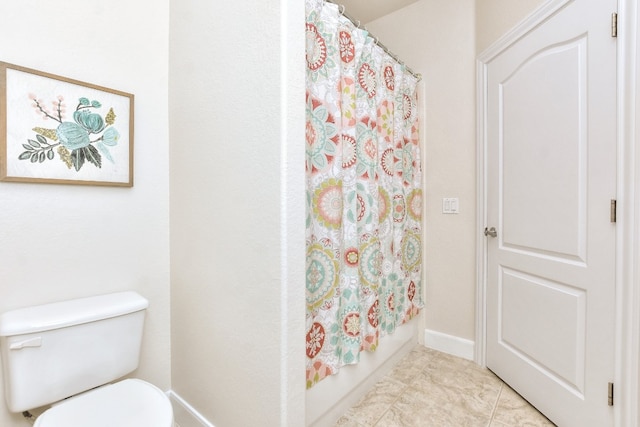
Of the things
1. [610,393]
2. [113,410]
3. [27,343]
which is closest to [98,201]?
[27,343]

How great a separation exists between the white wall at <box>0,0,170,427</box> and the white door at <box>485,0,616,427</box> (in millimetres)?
1917

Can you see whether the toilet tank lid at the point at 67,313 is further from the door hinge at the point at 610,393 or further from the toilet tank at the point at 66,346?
the door hinge at the point at 610,393

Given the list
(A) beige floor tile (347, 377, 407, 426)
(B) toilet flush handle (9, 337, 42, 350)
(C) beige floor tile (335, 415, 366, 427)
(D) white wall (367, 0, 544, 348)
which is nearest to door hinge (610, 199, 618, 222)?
(D) white wall (367, 0, 544, 348)

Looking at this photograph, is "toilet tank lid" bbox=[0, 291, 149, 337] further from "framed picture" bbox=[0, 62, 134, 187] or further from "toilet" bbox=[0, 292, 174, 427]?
"framed picture" bbox=[0, 62, 134, 187]

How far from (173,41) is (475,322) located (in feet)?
8.13

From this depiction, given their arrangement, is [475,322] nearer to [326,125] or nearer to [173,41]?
[326,125]

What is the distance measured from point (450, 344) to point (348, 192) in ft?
4.86

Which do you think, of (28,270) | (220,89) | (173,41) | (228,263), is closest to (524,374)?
(228,263)

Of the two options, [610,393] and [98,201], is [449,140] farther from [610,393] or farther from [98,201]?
[98,201]

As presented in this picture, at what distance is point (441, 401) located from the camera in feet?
5.19

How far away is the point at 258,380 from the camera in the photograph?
3.43ft

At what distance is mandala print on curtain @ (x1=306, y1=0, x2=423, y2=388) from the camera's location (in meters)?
1.31

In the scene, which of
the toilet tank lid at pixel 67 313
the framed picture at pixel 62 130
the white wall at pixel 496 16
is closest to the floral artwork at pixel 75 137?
the framed picture at pixel 62 130

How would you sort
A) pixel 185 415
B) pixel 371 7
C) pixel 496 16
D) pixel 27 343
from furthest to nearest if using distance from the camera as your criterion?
pixel 371 7, pixel 496 16, pixel 185 415, pixel 27 343
